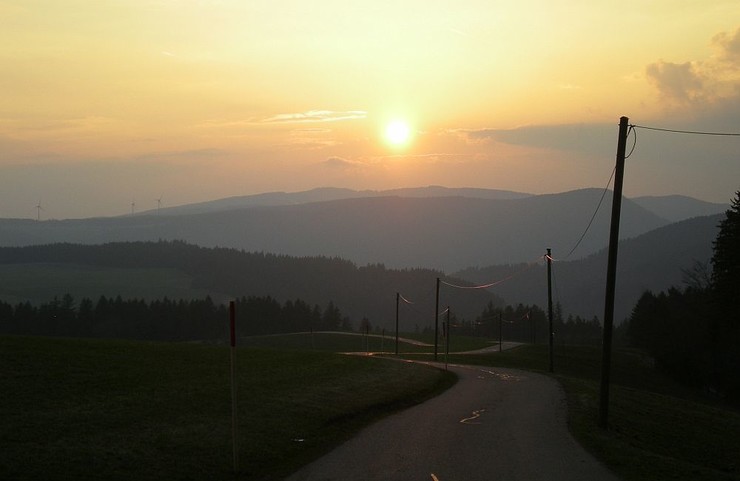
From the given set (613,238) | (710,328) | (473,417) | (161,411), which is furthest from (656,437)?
(710,328)

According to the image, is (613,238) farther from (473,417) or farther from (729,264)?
(729,264)

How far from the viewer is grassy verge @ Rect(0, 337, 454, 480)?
15.8 m

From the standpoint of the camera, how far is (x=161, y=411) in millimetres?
21984

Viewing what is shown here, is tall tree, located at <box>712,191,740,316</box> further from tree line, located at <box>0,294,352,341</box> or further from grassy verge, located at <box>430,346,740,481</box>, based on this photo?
tree line, located at <box>0,294,352,341</box>

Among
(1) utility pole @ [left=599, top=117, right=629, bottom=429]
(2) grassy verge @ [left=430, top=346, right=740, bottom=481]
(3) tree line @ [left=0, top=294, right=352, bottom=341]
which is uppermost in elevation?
(1) utility pole @ [left=599, top=117, right=629, bottom=429]

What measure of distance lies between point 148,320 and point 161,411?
4716 inches

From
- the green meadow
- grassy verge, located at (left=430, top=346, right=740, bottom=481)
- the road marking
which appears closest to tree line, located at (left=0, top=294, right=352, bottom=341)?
the green meadow

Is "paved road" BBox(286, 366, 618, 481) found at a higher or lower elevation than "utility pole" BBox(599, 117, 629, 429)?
lower

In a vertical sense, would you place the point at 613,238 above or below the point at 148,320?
above

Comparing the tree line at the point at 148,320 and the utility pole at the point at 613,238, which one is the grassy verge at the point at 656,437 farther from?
the tree line at the point at 148,320

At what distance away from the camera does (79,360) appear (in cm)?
3066

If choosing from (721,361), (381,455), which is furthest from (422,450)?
(721,361)

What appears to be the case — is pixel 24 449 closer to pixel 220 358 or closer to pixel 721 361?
pixel 220 358

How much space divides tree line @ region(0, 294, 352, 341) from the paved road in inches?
4363
